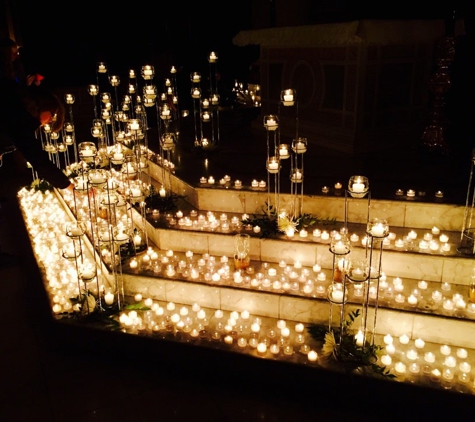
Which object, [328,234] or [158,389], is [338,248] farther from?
[158,389]

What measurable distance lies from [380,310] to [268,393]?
40.1 inches

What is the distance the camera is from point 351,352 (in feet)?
10.7

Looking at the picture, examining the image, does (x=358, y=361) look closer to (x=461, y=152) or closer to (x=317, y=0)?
(x=461, y=152)

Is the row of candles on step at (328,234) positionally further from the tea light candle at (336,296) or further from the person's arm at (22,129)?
the person's arm at (22,129)

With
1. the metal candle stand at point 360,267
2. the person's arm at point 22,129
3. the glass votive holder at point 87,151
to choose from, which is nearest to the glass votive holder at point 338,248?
the metal candle stand at point 360,267

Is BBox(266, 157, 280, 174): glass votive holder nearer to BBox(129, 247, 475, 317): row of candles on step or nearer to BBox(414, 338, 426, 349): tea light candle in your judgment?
BBox(129, 247, 475, 317): row of candles on step

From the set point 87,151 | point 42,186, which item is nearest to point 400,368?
point 87,151

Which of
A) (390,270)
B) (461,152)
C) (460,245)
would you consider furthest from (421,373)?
(461,152)

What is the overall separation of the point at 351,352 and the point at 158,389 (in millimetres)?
1378

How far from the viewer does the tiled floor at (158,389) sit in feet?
10.0

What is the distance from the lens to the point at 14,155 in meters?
8.84

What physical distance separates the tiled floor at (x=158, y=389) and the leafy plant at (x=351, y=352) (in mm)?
117

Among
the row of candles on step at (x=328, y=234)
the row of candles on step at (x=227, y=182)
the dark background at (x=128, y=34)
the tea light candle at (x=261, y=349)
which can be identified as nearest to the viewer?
the tea light candle at (x=261, y=349)

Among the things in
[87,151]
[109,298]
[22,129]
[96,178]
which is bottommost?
[109,298]
